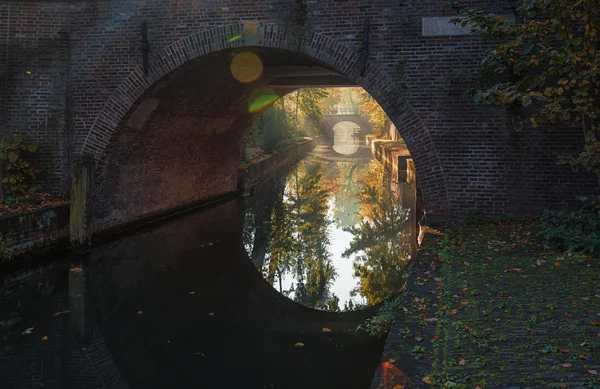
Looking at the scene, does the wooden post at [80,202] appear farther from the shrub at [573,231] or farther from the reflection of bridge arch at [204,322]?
the shrub at [573,231]

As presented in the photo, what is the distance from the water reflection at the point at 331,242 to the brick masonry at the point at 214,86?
179 cm

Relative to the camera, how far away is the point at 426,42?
30.4 feet

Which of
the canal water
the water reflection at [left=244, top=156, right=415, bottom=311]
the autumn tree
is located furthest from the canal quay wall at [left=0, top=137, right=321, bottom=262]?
the autumn tree

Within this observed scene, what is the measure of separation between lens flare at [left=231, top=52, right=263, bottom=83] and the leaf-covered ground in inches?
244

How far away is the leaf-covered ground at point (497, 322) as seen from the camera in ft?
12.5

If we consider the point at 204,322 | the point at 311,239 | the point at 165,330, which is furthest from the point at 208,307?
the point at 311,239

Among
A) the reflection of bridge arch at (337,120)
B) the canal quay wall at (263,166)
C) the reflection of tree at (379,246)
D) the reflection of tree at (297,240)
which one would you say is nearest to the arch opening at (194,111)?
the reflection of tree at (379,246)

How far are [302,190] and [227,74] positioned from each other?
29.9 feet

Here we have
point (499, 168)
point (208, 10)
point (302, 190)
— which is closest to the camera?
point (499, 168)

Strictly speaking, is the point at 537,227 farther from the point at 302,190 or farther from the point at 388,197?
the point at 302,190

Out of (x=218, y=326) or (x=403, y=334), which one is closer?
(x=403, y=334)

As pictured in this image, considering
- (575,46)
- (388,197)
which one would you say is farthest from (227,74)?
(388,197)

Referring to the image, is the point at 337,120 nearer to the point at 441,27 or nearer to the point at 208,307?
the point at 441,27

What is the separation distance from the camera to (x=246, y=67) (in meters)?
12.7
